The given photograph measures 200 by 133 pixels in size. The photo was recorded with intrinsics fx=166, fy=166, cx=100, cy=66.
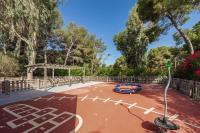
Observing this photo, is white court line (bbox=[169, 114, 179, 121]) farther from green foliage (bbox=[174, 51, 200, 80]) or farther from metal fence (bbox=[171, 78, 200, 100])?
green foliage (bbox=[174, 51, 200, 80])

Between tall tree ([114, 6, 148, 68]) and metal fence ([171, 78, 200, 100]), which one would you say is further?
tall tree ([114, 6, 148, 68])

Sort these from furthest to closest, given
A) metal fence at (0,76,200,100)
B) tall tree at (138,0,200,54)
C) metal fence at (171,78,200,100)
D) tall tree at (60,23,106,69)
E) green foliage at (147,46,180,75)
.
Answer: tall tree at (60,23,106,69), green foliage at (147,46,180,75), tall tree at (138,0,200,54), metal fence at (0,76,200,100), metal fence at (171,78,200,100)

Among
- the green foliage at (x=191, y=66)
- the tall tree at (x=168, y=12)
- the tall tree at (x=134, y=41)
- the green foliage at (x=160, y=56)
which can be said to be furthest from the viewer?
the green foliage at (x=160, y=56)

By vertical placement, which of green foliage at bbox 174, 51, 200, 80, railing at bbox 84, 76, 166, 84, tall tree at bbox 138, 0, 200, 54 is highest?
tall tree at bbox 138, 0, 200, 54

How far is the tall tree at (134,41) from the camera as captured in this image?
2533 centimetres

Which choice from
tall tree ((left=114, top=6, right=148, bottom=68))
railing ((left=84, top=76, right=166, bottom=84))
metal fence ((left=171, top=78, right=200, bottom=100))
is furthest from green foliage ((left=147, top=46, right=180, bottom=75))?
metal fence ((left=171, top=78, right=200, bottom=100))

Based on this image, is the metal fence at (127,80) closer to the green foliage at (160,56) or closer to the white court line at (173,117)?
the white court line at (173,117)

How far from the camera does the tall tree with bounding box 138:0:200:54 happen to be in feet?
43.0

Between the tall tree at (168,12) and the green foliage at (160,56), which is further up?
the tall tree at (168,12)

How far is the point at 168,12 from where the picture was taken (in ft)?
49.5

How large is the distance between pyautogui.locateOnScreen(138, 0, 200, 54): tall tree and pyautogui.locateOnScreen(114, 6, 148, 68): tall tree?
7342 mm

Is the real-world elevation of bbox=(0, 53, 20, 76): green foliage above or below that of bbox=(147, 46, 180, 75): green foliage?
below

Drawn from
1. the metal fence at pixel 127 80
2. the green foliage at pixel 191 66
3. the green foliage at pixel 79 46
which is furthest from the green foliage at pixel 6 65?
the green foliage at pixel 191 66

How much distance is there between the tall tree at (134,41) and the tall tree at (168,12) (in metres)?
7.34
